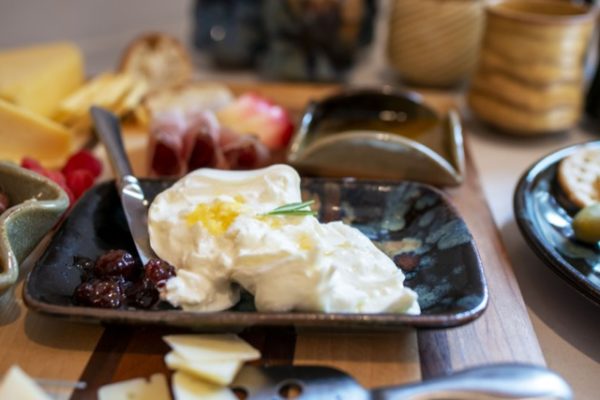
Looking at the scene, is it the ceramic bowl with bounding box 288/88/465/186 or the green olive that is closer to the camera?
the green olive

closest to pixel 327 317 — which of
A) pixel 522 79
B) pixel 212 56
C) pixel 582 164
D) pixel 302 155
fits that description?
pixel 302 155

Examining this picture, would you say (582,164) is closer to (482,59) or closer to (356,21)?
(482,59)

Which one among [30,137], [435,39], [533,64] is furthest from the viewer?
[435,39]

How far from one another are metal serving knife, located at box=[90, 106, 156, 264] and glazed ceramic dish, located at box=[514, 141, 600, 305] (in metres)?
0.63

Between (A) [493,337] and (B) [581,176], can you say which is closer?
(A) [493,337]

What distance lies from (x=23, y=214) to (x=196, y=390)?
16.2 inches

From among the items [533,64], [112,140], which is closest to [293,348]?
[112,140]

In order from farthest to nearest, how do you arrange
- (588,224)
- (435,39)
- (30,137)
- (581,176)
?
(435,39) < (30,137) < (581,176) < (588,224)

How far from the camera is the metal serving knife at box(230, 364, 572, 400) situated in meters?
0.67

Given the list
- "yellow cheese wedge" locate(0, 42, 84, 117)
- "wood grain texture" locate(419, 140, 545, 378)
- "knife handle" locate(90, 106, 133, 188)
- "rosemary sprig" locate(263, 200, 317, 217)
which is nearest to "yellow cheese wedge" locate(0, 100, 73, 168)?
"yellow cheese wedge" locate(0, 42, 84, 117)

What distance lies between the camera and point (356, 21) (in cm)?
172

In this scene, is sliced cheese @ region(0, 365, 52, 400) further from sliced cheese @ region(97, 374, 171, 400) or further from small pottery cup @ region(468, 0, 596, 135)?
small pottery cup @ region(468, 0, 596, 135)

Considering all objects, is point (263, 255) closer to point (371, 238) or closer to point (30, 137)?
point (371, 238)

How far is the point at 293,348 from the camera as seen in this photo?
0.81 meters
